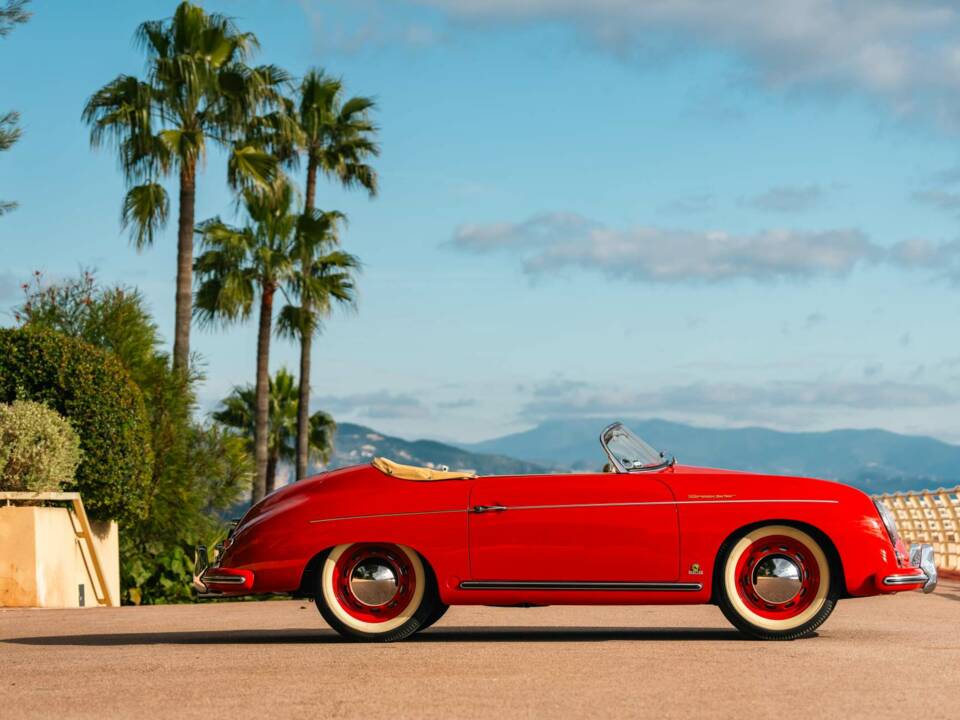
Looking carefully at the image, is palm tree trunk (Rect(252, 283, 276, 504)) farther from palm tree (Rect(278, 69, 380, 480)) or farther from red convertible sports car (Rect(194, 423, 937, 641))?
red convertible sports car (Rect(194, 423, 937, 641))

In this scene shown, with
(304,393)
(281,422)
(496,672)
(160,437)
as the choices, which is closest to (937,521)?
(160,437)

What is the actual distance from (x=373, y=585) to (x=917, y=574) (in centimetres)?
336

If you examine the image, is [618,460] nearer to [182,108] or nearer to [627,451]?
[627,451]

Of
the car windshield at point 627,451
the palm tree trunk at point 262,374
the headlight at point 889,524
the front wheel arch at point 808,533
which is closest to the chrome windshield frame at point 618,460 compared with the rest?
the car windshield at point 627,451

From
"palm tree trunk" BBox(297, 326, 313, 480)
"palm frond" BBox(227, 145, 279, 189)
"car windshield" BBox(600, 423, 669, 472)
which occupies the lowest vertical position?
"car windshield" BBox(600, 423, 669, 472)

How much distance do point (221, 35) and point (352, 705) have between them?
2485cm

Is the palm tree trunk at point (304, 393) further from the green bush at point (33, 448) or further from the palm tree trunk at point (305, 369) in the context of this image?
the green bush at point (33, 448)

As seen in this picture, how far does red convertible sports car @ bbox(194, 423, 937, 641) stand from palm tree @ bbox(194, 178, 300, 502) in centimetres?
2622

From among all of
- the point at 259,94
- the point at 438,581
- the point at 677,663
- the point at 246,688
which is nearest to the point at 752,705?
the point at 677,663

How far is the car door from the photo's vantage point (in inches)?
352

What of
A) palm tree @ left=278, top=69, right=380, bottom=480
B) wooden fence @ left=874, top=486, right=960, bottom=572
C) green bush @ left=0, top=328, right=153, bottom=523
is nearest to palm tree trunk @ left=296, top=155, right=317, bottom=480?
palm tree @ left=278, top=69, right=380, bottom=480

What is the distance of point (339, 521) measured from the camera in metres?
9.17

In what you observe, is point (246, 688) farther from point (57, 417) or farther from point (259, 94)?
point (259, 94)

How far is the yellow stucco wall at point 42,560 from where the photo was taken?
647 inches
